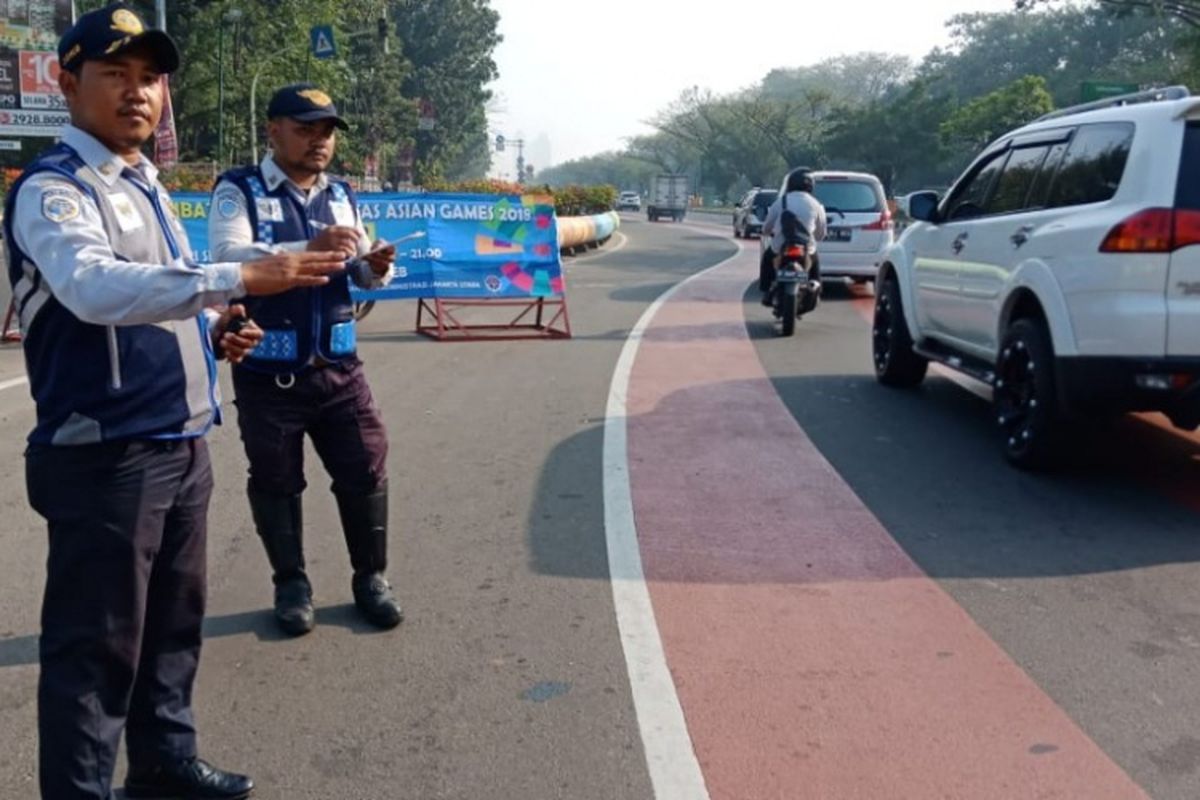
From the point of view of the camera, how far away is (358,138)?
62.4m

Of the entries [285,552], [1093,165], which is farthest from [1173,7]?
[285,552]

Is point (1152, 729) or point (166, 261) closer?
point (166, 261)

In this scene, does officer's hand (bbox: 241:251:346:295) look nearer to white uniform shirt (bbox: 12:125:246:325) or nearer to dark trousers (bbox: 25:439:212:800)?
white uniform shirt (bbox: 12:125:246:325)

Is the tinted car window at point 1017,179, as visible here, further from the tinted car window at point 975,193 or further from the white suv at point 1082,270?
the tinted car window at point 975,193

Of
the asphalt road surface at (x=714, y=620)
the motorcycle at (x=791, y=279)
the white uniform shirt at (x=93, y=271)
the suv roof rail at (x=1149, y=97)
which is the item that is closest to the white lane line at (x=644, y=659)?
the asphalt road surface at (x=714, y=620)

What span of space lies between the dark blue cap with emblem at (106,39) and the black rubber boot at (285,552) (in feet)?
6.36

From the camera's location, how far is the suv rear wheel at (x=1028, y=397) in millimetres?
6062

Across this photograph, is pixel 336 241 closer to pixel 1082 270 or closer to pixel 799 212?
pixel 1082 270

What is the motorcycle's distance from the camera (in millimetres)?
12094

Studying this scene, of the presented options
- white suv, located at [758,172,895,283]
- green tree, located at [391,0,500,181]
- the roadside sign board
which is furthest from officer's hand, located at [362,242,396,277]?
green tree, located at [391,0,500,181]

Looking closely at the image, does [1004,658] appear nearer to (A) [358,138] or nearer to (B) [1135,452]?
(B) [1135,452]

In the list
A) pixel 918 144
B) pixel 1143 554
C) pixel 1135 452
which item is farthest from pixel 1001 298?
pixel 918 144

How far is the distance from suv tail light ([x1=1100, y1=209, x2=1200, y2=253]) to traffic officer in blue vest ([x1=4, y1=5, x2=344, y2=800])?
13.7 feet

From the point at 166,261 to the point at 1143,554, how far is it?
4.25 metres
